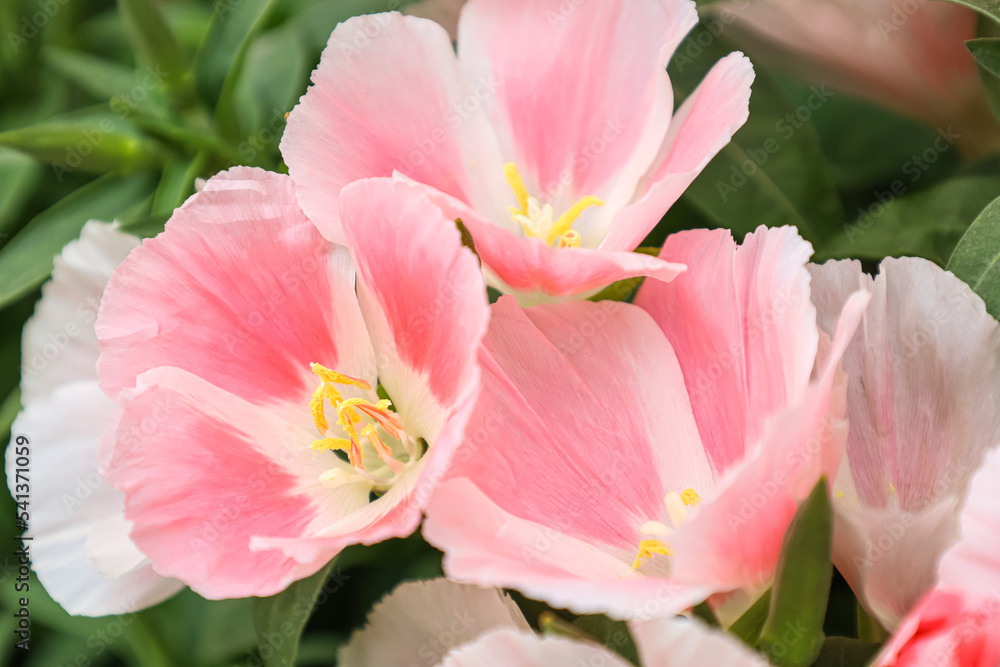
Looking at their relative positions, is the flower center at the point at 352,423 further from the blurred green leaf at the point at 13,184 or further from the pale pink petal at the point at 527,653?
the blurred green leaf at the point at 13,184

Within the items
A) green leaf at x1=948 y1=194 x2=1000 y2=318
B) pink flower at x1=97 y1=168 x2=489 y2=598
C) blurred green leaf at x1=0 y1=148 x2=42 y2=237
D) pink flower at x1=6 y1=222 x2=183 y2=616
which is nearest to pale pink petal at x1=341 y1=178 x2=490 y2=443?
pink flower at x1=97 y1=168 x2=489 y2=598

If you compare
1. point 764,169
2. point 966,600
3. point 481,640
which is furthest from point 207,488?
point 764,169

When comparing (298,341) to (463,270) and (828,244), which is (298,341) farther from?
(828,244)

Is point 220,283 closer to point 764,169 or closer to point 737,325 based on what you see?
point 737,325

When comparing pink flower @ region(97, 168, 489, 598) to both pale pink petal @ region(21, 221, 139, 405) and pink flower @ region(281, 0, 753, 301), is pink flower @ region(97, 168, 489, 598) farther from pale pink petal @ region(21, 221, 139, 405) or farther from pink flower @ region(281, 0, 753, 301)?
pale pink petal @ region(21, 221, 139, 405)

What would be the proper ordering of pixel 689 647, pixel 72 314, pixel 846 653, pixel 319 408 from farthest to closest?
pixel 72 314
pixel 319 408
pixel 846 653
pixel 689 647

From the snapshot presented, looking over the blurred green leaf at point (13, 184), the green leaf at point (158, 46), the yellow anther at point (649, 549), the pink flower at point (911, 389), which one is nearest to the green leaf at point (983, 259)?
the pink flower at point (911, 389)
